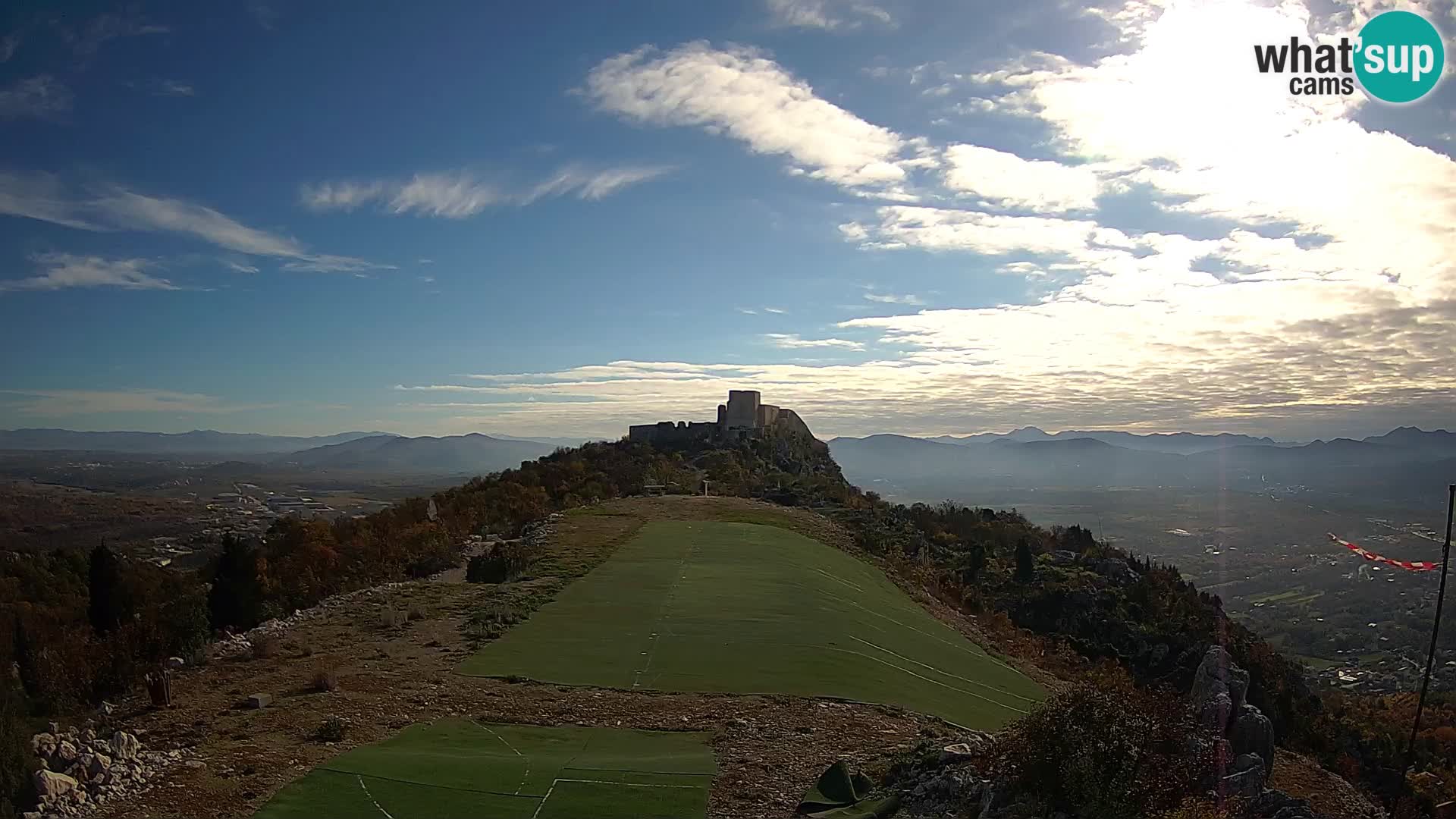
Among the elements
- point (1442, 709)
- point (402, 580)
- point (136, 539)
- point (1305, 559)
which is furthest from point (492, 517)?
point (1305, 559)

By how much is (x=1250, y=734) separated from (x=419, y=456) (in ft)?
597

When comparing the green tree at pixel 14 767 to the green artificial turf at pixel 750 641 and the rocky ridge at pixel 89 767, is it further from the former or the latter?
the green artificial turf at pixel 750 641

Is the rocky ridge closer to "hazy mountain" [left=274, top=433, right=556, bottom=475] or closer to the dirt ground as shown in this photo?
the dirt ground

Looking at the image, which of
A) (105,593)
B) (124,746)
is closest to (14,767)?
(124,746)

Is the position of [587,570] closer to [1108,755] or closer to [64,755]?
[64,755]

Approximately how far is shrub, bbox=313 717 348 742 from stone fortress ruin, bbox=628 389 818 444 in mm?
55069

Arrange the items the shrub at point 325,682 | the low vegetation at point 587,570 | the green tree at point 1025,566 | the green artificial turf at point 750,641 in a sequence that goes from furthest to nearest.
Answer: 1. the green tree at point 1025,566
2. the low vegetation at point 587,570
3. the green artificial turf at point 750,641
4. the shrub at point 325,682

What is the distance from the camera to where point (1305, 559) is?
1975 inches

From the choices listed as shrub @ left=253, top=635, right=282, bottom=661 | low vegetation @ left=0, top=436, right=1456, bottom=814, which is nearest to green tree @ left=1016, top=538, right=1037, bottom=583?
low vegetation @ left=0, top=436, right=1456, bottom=814

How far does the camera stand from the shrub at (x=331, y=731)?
9.95m

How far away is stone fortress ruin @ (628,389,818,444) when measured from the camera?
67.2 metres

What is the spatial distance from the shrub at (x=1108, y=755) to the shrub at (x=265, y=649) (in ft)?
38.9

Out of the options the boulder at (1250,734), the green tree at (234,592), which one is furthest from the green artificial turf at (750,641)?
the green tree at (234,592)

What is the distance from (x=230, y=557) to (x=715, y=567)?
11483 mm
